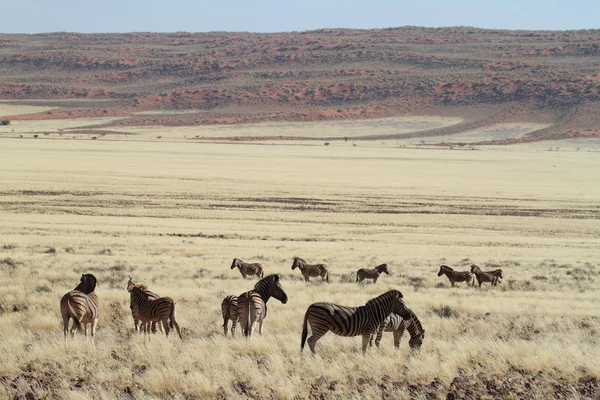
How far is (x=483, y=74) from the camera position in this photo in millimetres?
153875

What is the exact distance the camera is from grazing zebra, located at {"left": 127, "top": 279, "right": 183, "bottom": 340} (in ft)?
33.8

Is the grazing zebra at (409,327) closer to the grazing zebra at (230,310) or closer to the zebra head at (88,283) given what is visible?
the grazing zebra at (230,310)

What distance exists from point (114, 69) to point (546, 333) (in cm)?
18129

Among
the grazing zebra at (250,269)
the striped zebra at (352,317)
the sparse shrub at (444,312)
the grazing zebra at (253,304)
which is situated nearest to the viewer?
the striped zebra at (352,317)

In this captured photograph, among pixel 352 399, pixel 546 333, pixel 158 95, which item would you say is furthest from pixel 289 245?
pixel 158 95

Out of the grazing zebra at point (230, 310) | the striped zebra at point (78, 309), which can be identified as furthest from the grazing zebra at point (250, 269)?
the striped zebra at point (78, 309)

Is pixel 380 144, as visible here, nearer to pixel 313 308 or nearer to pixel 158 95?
pixel 158 95

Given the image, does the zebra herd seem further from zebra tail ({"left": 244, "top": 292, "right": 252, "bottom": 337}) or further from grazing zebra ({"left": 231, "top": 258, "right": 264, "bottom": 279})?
grazing zebra ({"left": 231, "top": 258, "right": 264, "bottom": 279})

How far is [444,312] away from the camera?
13797 mm

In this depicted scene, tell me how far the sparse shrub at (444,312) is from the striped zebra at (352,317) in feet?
13.3

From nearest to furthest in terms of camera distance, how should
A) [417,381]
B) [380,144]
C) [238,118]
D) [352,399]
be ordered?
[352,399]
[417,381]
[380,144]
[238,118]

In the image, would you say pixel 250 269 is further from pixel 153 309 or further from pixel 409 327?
pixel 409 327

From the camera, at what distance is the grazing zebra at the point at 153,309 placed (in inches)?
406

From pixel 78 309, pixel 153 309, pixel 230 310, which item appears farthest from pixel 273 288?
pixel 78 309
